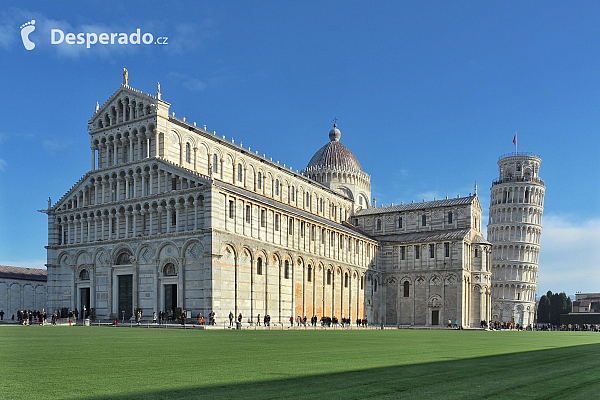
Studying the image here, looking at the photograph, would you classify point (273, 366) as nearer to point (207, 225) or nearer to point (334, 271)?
point (207, 225)

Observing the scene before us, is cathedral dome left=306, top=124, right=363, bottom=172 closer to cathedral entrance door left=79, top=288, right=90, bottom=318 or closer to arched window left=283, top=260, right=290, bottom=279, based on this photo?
arched window left=283, top=260, right=290, bottom=279

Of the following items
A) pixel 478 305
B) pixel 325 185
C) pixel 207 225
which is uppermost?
pixel 325 185

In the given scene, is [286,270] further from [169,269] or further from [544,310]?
[544,310]

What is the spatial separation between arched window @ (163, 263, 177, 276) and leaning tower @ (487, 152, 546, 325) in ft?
255

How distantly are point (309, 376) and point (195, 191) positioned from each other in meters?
39.2

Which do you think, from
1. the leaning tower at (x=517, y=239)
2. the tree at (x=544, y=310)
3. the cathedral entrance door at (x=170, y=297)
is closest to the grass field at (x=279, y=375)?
the cathedral entrance door at (x=170, y=297)

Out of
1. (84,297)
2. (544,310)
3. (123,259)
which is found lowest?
(544,310)

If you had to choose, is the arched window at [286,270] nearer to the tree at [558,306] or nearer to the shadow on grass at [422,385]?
the shadow on grass at [422,385]

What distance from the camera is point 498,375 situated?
13.4 meters

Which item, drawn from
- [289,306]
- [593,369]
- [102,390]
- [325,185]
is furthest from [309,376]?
[325,185]

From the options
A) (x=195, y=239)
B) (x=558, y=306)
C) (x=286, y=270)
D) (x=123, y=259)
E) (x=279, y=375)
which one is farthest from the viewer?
(x=558, y=306)

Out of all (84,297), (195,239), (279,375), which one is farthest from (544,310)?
(279,375)

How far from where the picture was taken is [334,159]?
92.2m

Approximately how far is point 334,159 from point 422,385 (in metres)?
81.4
